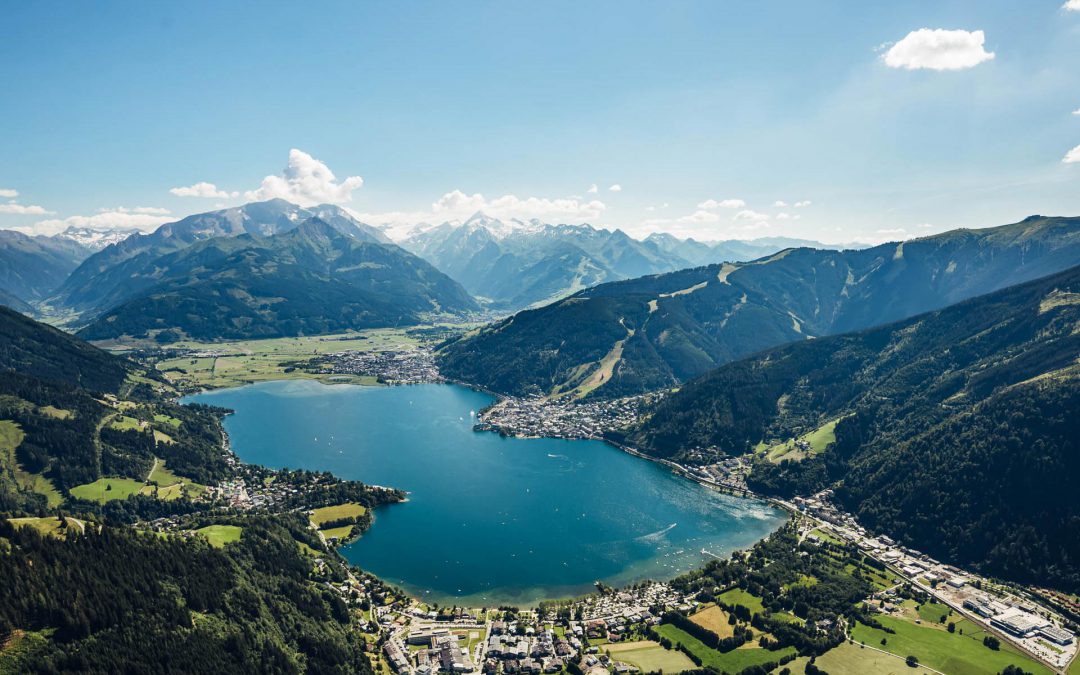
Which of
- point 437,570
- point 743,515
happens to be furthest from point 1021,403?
point 437,570

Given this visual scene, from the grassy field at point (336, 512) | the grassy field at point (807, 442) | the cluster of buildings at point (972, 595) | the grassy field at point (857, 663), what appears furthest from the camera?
the grassy field at point (807, 442)

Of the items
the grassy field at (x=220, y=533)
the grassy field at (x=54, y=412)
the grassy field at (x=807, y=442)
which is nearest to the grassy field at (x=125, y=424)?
the grassy field at (x=54, y=412)

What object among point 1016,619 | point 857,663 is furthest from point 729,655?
point 1016,619

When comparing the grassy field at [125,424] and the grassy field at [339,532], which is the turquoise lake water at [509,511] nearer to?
the grassy field at [339,532]

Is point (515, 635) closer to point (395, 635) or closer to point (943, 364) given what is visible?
point (395, 635)

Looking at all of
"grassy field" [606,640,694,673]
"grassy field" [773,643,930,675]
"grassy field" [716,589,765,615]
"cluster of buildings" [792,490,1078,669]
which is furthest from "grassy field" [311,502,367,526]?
"cluster of buildings" [792,490,1078,669]

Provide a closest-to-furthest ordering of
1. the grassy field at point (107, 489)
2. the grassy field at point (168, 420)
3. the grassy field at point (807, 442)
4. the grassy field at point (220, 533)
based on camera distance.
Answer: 1. the grassy field at point (220, 533)
2. the grassy field at point (107, 489)
3. the grassy field at point (807, 442)
4. the grassy field at point (168, 420)
